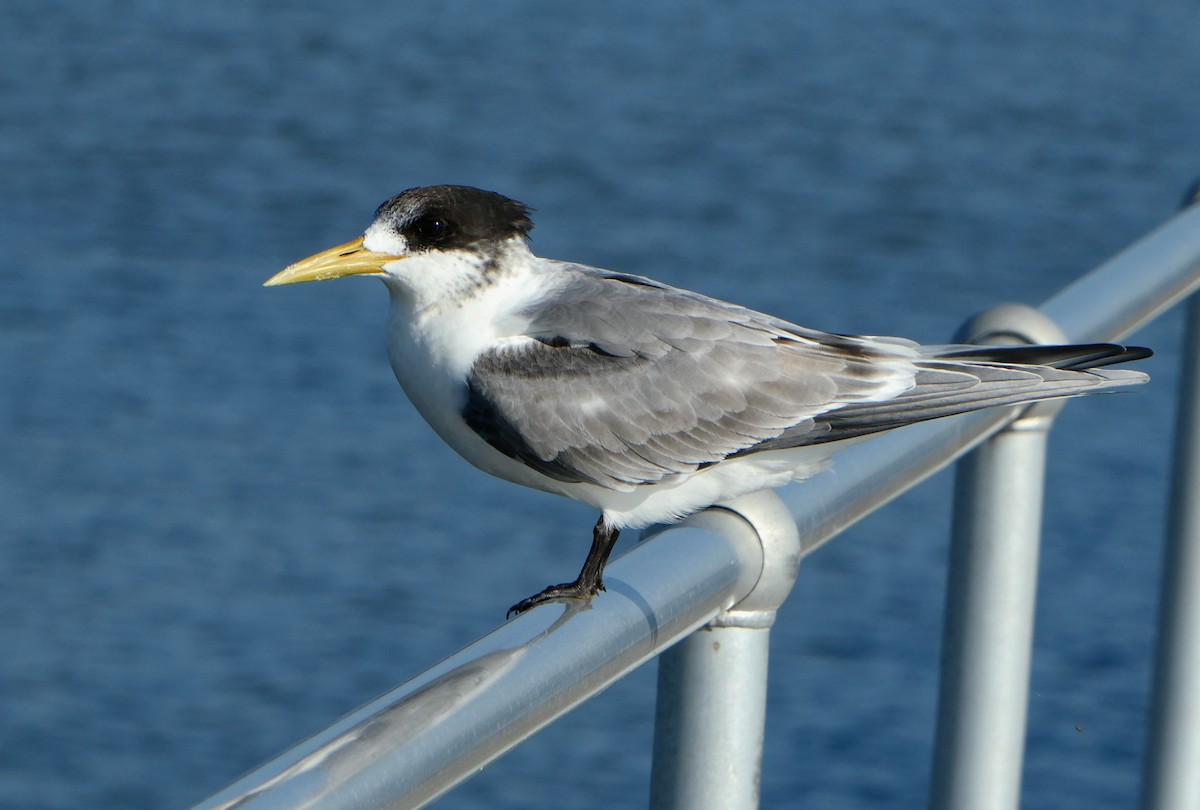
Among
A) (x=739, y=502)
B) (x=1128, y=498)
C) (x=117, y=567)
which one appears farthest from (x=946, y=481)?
(x=739, y=502)

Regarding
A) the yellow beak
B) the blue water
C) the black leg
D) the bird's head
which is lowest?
the black leg

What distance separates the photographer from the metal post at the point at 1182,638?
12.0 feet

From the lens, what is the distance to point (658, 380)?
349cm

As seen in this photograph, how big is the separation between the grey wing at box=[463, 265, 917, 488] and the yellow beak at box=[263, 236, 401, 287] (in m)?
0.27

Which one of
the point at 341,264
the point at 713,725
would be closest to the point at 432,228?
the point at 341,264

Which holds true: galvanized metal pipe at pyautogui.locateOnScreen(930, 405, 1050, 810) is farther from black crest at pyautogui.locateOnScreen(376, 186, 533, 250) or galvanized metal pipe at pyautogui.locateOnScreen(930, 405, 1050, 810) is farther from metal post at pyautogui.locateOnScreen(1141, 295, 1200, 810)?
black crest at pyautogui.locateOnScreen(376, 186, 533, 250)

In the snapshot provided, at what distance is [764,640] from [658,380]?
1162 millimetres

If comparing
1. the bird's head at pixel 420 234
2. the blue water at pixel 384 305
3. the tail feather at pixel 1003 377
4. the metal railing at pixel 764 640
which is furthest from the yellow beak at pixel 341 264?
the blue water at pixel 384 305

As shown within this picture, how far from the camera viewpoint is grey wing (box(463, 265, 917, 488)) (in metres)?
3.37

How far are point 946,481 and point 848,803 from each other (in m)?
2.61

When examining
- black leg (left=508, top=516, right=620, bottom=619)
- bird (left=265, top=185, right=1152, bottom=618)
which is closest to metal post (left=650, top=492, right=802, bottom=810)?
black leg (left=508, top=516, right=620, bottom=619)

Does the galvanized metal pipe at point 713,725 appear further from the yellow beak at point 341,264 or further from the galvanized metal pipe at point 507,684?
the yellow beak at point 341,264

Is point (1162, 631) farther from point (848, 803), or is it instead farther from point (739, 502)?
point (848, 803)

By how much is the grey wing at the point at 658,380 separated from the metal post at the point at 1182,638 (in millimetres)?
631
